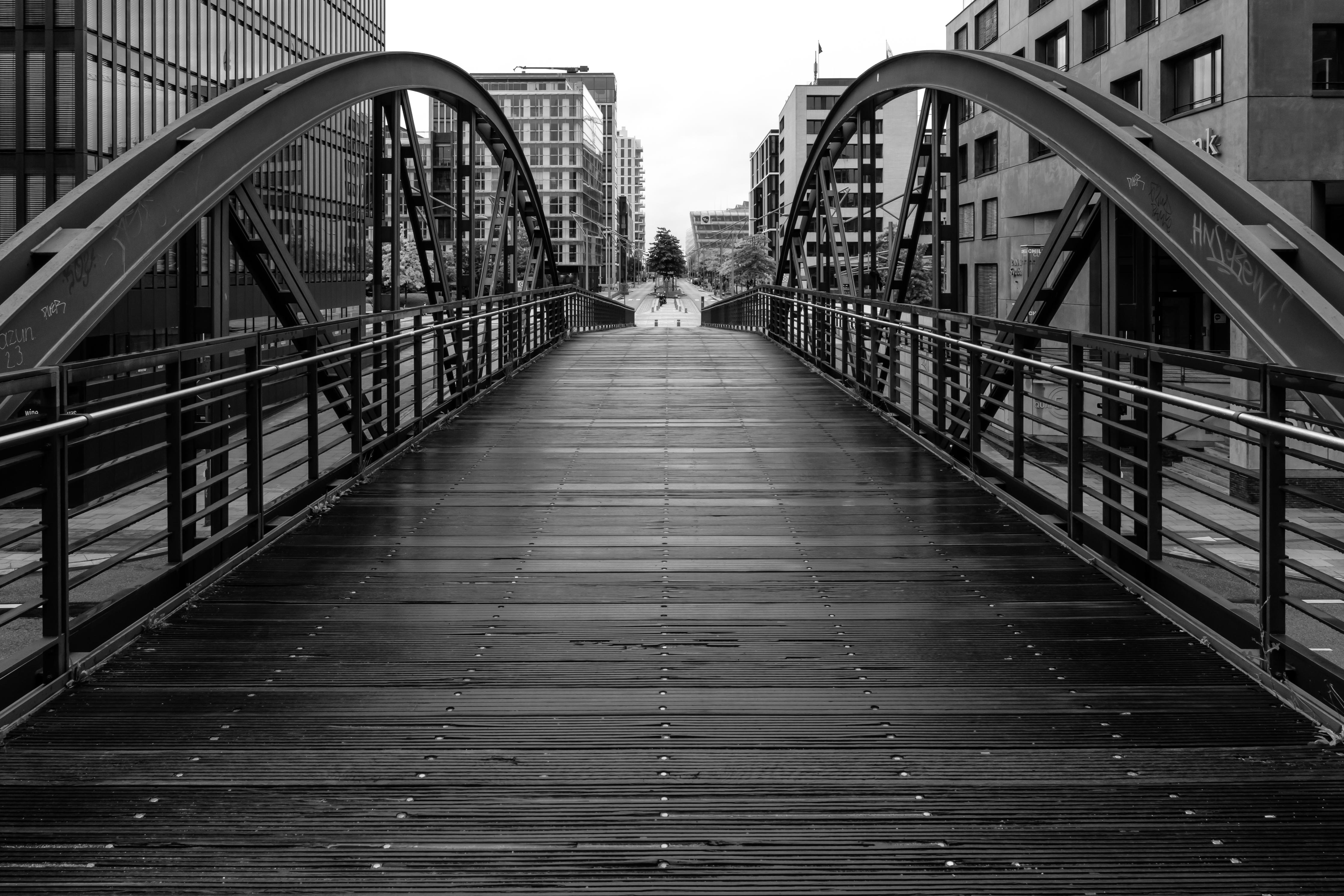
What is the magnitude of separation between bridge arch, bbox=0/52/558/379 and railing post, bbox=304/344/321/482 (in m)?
0.64

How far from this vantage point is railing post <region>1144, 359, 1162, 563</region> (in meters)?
5.61

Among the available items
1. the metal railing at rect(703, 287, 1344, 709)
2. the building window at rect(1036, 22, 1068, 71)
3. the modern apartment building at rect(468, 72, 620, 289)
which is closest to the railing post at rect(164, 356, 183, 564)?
the metal railing at rect(703, 287, 1344, 709)

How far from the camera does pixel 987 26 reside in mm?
42156

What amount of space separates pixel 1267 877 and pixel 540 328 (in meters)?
19.6

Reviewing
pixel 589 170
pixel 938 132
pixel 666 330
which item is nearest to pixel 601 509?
pixel 938 132

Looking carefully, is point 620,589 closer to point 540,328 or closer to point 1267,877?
point 1267,877

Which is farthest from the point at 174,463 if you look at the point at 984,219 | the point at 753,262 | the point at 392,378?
the point at 753,262

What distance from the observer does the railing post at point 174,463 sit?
5.59 meters

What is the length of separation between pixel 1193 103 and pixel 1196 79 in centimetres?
48

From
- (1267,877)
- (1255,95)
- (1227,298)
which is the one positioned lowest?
(1267,877)

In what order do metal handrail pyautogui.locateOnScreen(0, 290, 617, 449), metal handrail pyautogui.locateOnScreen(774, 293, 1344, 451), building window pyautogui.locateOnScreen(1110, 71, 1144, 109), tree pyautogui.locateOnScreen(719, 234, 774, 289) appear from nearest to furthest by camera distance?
metal handrail pyautogui.locateOnScreen(774, 293, 1344, 451) → metal handrail pyautogui.locateOnScreen(0, 290, 617, 449) → building window pyautogui.locateOnScreen(1110, 71, 1144, 109) → tree pyautogui.locateOnScreen(719, 234, 774, 289)

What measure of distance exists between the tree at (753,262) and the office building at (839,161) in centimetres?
146

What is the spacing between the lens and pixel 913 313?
1149cm

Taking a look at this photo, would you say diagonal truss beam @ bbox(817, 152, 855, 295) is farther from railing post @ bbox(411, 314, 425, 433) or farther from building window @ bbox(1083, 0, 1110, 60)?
building window @ bbox(1083, 0, 1110, 60)
